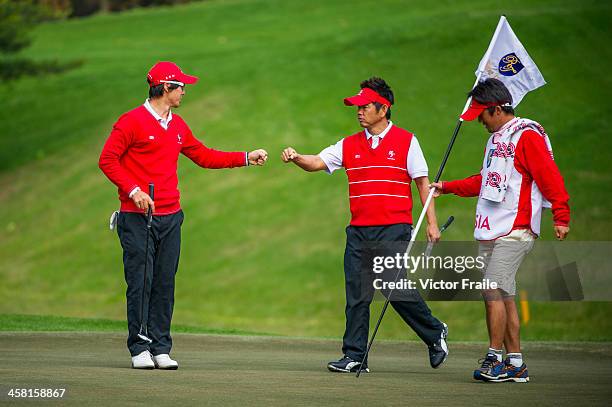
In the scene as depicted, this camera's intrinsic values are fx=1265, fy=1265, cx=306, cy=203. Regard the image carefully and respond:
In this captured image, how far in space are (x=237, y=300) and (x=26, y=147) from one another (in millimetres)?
13908

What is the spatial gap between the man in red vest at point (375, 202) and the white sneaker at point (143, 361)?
53.3 inches

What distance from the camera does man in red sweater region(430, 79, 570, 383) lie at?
29.2ft

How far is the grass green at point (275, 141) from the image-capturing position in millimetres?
25516

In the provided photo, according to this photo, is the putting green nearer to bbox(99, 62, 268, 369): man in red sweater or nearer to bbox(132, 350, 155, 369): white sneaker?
bbox(132, 350, 155, 369): white sneaker

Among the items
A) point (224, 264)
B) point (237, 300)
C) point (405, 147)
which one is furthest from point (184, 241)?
point (405, 147)

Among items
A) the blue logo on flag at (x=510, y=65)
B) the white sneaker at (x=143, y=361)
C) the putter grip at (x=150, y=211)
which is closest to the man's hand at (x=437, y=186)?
the blue logo on flag at (x=510, y=65)

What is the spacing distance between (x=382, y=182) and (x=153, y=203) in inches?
68.8

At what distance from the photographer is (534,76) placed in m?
9.86

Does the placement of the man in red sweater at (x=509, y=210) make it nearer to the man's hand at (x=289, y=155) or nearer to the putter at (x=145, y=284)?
the man's hand at (x=289, y=155)

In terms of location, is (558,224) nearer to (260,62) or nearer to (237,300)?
(237,300)

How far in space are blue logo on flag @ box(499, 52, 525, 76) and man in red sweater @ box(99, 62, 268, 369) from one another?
2484 mm

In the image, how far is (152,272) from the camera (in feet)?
31.7

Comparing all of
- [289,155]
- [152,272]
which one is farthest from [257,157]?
[152,272]

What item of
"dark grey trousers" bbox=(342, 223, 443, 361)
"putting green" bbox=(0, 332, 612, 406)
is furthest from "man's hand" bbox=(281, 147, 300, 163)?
"putting green" bbox=(0, 332, 612, 406)
